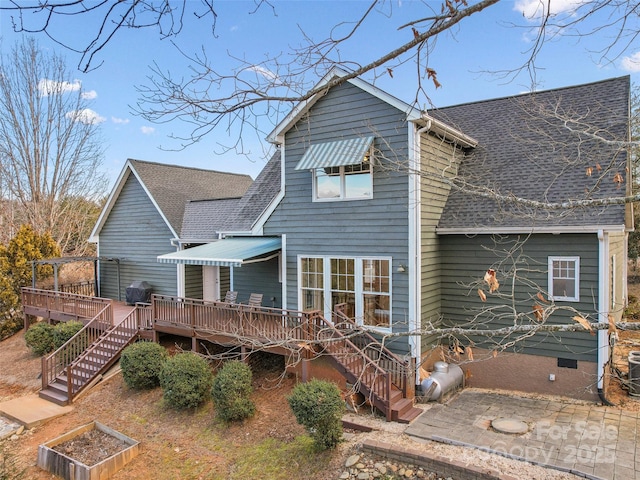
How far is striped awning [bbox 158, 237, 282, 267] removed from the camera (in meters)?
11.4

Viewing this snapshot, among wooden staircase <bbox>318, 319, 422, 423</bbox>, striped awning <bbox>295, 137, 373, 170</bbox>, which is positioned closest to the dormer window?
striped awning <bbox>295, 137, 373, 170</bbox>

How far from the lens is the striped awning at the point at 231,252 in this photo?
11430mm

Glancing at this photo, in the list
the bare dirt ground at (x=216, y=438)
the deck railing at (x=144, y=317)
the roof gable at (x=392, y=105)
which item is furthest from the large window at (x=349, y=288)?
the deck railing at (x=144, y=317)

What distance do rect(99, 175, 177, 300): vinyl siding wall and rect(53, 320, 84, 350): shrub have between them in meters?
3.78

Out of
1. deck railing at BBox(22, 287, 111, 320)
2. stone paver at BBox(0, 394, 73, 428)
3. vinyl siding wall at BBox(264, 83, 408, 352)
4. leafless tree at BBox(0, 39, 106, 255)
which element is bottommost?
stone paver at BBox(0, 394, 73, 428)

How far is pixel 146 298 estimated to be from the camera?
685 inches

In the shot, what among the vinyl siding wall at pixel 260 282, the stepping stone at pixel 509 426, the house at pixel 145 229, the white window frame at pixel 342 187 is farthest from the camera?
the house at pixel 145 229

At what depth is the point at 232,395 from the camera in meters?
9.39

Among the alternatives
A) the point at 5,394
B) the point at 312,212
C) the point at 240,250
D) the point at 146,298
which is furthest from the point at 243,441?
the point at 146,298

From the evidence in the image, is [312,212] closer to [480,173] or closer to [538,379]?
[480,173]

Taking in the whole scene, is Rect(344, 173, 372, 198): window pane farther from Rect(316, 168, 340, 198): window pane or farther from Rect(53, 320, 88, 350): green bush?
Rect(53, 320, 88, 350): green bush

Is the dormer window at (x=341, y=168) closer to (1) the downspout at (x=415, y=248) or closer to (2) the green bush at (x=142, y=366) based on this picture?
(1) the downspout at (x=415, y=248)

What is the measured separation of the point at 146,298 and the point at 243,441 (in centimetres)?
1027

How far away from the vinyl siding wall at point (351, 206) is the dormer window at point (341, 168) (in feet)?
0.67
